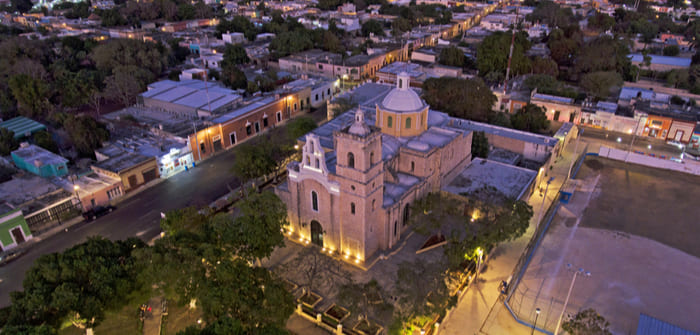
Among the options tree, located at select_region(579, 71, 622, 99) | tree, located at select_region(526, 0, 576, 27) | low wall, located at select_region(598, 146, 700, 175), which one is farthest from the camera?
tree, located at select_region(526, 0, 576, 27)

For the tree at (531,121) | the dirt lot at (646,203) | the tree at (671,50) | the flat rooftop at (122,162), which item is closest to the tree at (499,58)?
the tree at (531,121)

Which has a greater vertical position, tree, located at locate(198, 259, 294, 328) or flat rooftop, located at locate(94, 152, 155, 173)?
tree, located at locate(198, 259, 294, 328)

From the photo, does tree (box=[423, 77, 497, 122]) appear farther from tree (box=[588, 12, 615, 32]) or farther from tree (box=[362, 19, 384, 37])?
tree (box=[588, 12, 615, 32])

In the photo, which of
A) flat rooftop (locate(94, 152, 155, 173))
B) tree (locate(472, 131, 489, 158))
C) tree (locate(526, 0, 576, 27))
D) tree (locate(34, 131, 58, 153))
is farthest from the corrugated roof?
tree (locate(526, 0, 576, 27))

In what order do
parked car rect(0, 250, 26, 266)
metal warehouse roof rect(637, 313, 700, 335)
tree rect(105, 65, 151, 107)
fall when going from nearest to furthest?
metal warehouse roof rect(637, 313, 700, 335), parked car rect(0, 250, 26, 266), tree rect(105, 65, 151, 107)

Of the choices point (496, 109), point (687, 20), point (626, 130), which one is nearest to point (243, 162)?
point (496, 109)

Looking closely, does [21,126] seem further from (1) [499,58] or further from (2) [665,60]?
(2) [665,60]
